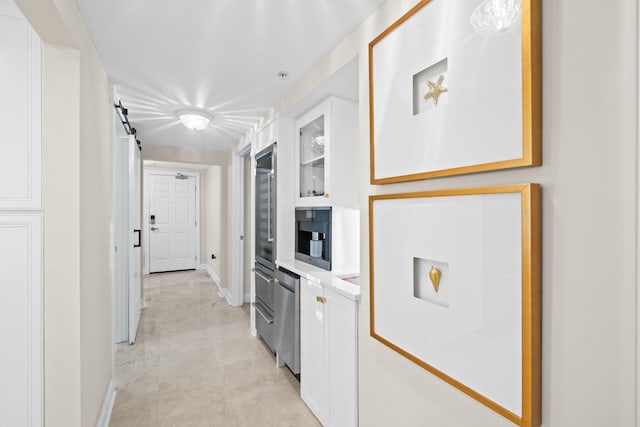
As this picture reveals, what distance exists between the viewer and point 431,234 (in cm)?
119

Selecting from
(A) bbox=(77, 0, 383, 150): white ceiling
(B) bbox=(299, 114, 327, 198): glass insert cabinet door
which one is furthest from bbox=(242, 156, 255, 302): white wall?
(B) bbox=(299, 114, 327, 198): glass insert cabinet door

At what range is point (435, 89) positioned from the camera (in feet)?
3.87

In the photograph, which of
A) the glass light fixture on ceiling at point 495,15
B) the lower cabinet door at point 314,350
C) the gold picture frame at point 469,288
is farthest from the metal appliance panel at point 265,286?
the glass light fixture on ceiling at point 495,15

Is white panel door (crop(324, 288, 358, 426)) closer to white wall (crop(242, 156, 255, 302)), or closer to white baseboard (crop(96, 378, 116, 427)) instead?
white baseboard (crop(96, 378, 116, 427))

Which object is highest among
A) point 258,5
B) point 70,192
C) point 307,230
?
point 258,5

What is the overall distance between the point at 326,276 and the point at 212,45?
62.8 inches

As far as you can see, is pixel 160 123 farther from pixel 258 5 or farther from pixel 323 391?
pixel 323 391

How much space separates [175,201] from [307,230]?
525 centimetres

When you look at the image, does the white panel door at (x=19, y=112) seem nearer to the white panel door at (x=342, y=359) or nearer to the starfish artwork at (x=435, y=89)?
the white panel door at (x=342, y=359)

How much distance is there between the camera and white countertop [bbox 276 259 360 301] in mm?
1738

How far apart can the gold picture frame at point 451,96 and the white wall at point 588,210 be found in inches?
1.9

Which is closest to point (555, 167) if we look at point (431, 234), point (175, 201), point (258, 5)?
point (431, 234)

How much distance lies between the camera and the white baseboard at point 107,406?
1937 mm

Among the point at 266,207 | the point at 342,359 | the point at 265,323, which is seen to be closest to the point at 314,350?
the point at 342,359
